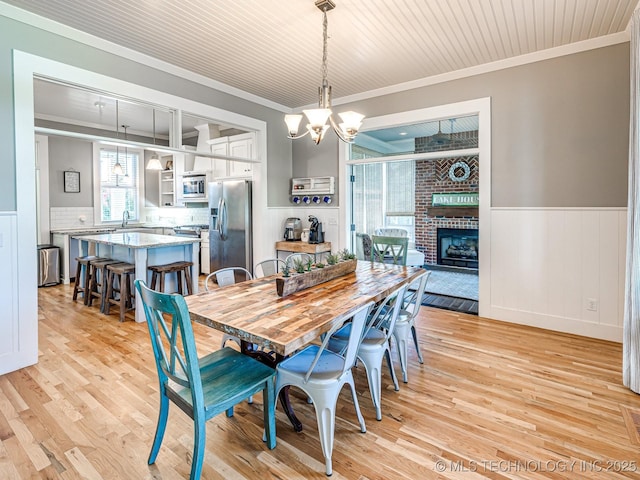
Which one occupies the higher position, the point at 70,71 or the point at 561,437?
the point at 70,71

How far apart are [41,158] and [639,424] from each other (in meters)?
7.81

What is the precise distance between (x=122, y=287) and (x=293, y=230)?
7.98 feet


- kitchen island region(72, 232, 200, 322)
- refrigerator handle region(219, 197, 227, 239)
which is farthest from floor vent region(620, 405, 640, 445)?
refrigerator handle region(219, 197, 227, 239)

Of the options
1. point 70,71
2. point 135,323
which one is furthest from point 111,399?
point 70,71

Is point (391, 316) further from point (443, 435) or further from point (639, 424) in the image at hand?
point (639, 424)

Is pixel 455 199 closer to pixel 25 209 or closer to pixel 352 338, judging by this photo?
pixel 352 338

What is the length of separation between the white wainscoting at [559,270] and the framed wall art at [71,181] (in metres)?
6.76

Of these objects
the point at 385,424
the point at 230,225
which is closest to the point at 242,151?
the point at 230,225

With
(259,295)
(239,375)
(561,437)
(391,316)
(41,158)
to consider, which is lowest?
(561,437)

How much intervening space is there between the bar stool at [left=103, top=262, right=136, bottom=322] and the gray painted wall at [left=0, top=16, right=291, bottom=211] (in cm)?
135

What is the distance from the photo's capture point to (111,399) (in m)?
2.30

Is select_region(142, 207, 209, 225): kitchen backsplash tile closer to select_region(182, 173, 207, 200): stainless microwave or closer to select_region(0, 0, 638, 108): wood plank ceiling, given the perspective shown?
select_region(182, 173, 207, 200): stainless microwave

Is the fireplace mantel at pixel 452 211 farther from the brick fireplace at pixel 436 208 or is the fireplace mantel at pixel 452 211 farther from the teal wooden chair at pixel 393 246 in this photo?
the teal wooden chair at pixel 393 246

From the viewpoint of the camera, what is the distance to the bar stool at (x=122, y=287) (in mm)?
3844
